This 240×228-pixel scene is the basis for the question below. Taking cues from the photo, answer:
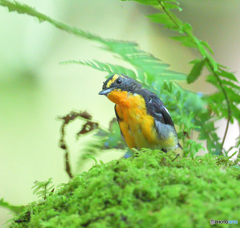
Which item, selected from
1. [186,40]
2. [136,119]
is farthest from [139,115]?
[186,40]

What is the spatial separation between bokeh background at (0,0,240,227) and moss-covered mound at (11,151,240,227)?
99.2 inches

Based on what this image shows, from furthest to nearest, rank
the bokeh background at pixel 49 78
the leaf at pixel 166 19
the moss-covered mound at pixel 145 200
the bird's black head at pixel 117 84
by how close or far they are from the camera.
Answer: the bokeh background at pixel 49 78
the leaf at pixel 166 19
the bird's black head at pixel 117 84
the moss-covered mound at pixel 145 200

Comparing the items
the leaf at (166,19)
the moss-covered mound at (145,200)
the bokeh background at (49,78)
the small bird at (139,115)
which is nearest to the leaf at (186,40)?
the leaf at (166,19)

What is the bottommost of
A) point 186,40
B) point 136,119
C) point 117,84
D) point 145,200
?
point 145,200

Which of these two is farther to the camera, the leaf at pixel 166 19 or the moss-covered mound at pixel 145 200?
the leaf at pixel 166 19

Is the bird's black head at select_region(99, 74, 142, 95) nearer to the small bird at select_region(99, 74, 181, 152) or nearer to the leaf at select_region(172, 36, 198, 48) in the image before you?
the small bird at select_region(99, 74, 181, 152)

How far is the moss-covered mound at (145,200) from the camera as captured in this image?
28.4 inches

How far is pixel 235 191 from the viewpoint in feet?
2.75

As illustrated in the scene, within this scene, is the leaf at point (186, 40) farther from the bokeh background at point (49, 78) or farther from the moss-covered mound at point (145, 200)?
the bokeh background at point (49, 78)

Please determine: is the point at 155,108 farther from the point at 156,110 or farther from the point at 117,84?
the point at 117,84

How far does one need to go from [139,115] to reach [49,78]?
2.66 m

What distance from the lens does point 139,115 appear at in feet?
6.02

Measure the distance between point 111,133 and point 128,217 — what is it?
1434mm

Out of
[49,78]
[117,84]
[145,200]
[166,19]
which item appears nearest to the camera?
[145,200]
